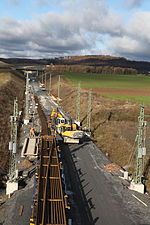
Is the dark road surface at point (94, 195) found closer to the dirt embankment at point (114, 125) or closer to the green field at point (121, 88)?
the dirt embankment at point (114, 125)

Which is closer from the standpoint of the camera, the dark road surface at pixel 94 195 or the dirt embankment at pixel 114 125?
the dark road surface at pixel 94 195

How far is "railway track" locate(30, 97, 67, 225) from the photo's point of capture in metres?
22.6

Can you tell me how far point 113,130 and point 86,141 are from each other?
27.0ft

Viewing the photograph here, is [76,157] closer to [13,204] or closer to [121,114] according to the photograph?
[13,204]

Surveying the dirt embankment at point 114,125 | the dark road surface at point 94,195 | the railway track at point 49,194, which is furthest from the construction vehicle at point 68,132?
the railway track at point 49,194

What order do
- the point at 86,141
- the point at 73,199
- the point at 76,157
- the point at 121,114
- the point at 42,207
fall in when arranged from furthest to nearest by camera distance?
the point at 121,114 < the point at 86,141 < the point at 76,157 < the point at 73,199 < the point at 42,207

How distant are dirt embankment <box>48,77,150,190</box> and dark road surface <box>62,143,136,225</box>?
3.98 metres

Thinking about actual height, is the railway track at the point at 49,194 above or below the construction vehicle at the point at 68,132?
above

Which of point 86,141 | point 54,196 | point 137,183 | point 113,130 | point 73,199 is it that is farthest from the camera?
point 113,130

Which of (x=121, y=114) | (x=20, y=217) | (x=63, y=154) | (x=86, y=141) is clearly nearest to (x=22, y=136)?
(x=86, y=141)

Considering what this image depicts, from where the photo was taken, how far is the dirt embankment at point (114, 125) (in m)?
45.5

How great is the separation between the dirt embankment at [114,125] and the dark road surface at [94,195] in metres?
3.98

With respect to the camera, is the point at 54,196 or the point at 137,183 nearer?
the point at 54,196

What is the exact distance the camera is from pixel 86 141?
167 feet
